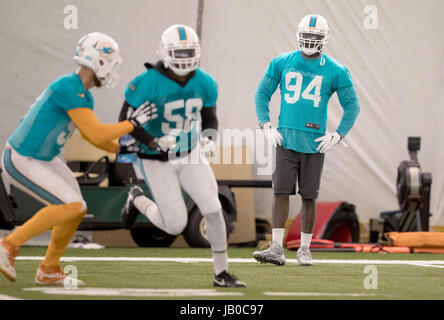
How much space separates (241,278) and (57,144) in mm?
1400

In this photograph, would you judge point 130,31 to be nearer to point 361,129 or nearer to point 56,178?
point 361,129

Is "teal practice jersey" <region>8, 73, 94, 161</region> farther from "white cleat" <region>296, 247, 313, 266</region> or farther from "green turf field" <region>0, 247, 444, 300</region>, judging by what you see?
"white cleat" <region>296, 247, 313, 266</region>

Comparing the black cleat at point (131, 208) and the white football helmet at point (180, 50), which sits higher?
the white football helmet at point (180, 50)

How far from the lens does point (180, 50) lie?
4539 millimetres

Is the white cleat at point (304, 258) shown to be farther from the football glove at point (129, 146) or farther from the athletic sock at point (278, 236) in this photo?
the football glove at point (129, 146)

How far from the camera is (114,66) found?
4.76m

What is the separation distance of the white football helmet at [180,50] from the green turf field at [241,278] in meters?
1.21

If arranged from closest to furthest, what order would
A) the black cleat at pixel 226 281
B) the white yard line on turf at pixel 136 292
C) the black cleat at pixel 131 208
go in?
the white yard line on turf at pixel 136 292 < the black cleat at pixel 226 281 < the black cleat at pixel 131 208

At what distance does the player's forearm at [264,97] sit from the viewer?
21.1 feet

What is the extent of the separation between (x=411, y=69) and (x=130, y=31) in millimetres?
3458

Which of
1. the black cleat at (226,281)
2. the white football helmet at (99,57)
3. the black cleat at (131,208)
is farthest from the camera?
the black cleat at (131,208)

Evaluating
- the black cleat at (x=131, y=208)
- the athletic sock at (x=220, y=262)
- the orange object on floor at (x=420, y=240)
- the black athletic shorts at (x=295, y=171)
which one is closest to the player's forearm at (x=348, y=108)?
the black athletic shorts at (x=295, y=171)

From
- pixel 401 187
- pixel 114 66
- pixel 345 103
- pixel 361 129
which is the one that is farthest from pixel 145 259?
pixel 361 129
